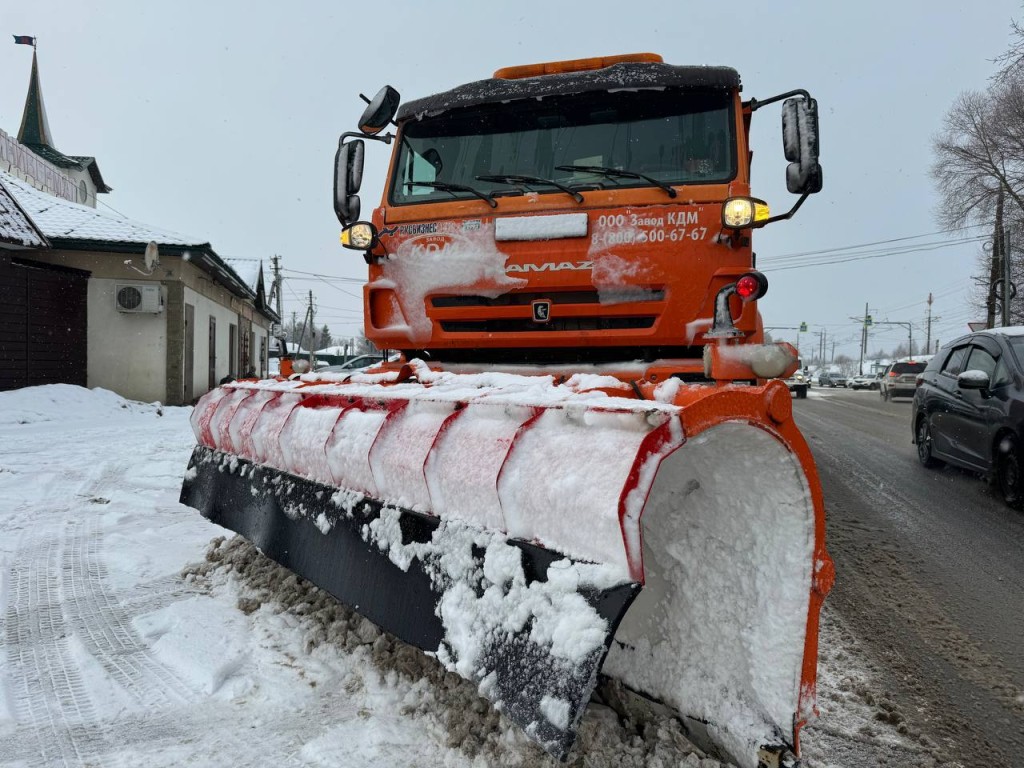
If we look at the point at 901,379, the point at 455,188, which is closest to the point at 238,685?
the point at 455,188

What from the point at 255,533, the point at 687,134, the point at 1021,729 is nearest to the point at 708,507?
the point at 1021,729

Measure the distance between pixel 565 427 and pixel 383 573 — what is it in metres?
0.88

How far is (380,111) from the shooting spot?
398 centimetres

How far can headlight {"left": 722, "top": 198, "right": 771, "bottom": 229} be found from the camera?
3109mm

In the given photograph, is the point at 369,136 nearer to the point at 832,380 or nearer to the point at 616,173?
the point at 616,173

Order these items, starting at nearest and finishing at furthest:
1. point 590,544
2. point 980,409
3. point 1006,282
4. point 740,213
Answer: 1. point 590,544
2. point 740,213
3. point 980,409
4. point 1006,282

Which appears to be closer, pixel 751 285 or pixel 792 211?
pixel 751 285

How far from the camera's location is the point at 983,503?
19.2 ft

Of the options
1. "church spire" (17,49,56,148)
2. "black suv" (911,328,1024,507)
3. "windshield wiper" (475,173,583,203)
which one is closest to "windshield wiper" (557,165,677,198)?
"windshield wiper" (475,173,583,203)

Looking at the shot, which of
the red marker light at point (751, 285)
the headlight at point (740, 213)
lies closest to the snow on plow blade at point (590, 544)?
the red marker light at point (751, 285)

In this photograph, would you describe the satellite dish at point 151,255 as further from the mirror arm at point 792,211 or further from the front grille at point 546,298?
the mirror arm at point 792,211

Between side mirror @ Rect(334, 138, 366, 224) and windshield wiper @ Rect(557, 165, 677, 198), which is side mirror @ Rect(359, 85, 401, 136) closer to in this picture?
side mirror @ Rect(334, 138, 366, 224)

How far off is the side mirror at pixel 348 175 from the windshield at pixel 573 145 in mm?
385

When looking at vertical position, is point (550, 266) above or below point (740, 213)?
below
